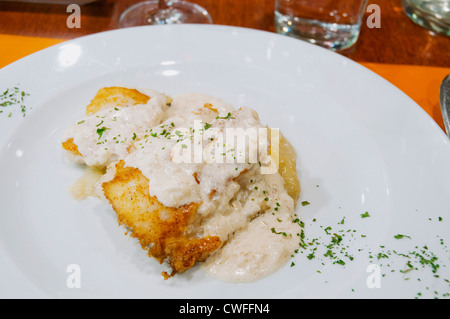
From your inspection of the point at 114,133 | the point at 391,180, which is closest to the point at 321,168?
the point at 391,180

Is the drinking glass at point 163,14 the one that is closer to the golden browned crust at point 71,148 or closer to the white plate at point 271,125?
the white plate at point 271,125

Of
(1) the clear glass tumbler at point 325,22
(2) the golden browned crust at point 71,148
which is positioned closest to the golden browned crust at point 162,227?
(2) the golden browned crust at point 71,148

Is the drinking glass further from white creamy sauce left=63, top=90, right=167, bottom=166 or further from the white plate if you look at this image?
white creamy sauce left=63, top=90, right=167, bottom=166

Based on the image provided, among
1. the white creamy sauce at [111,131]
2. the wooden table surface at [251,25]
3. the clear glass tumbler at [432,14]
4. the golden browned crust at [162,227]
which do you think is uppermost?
the clear glass tumbler at [432,14]

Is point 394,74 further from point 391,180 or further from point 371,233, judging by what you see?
point 371,233

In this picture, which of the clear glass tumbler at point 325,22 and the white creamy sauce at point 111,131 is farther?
the clear glass tumbler at point 325,22

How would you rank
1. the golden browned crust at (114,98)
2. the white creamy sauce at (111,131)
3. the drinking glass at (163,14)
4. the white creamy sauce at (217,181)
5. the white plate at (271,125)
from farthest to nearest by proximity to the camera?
the drinking glass at (163,14) < the golden browned crust at (114,98) < the white creamy sauce at (111,131) < the white creamy sauce at (217,181) < the white plate at (271,125)

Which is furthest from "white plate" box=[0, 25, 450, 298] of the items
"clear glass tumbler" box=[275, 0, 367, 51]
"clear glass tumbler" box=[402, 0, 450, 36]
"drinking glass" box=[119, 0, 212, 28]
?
"clear glass tumbler" box=[402, 0, 450, 36]
